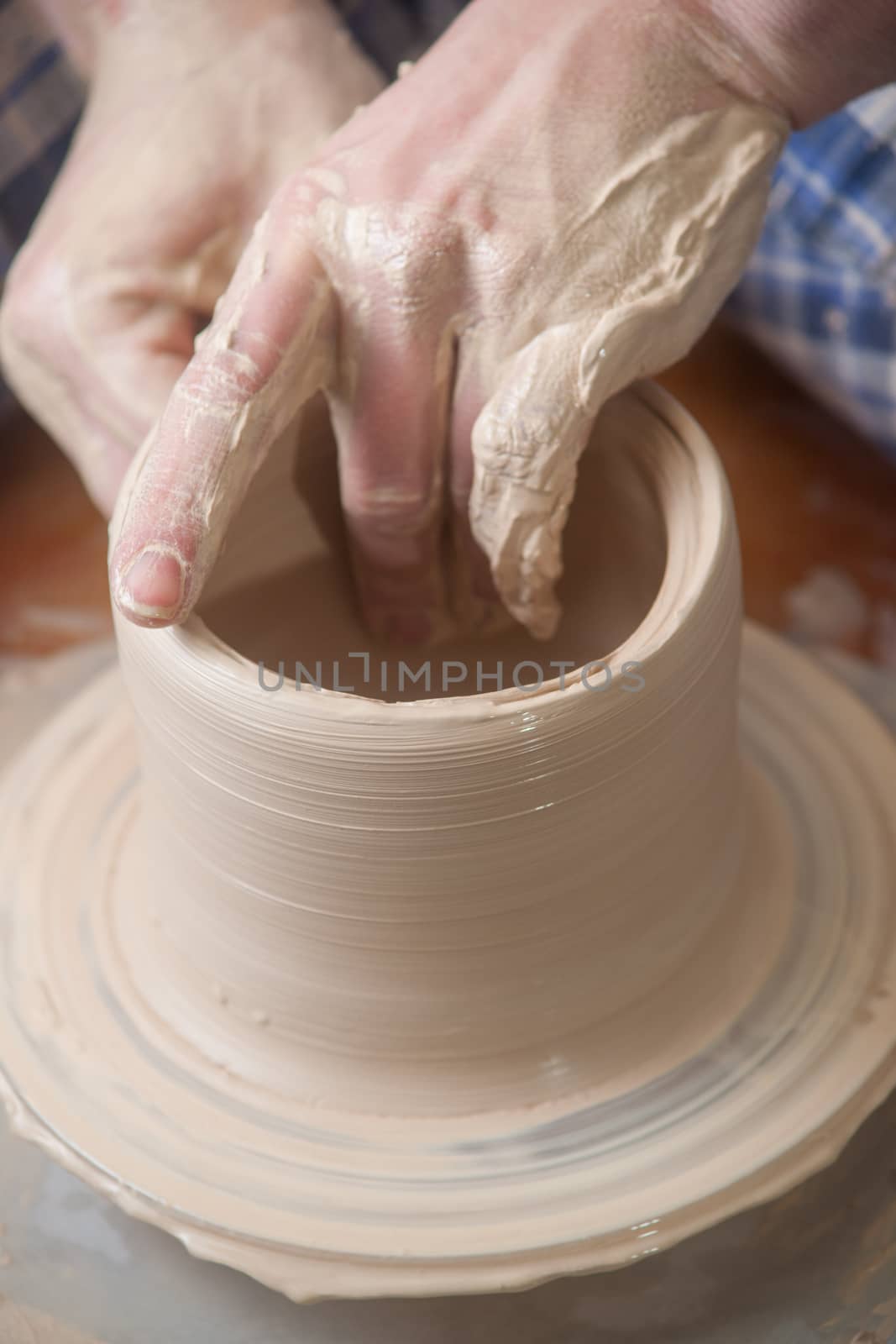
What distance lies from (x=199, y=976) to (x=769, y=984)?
0.42m

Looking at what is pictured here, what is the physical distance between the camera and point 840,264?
1598 mm

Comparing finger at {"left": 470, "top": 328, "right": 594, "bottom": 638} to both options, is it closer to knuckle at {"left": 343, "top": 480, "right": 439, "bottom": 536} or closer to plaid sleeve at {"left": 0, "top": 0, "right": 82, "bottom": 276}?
knuckle at {"left": 343, "top": 480, "right": 439, "bottom": 536}

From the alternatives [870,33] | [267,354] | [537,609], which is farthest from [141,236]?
[870,33]

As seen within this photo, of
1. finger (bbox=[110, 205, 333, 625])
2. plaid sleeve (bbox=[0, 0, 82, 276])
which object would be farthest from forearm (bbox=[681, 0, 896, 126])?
A: plaid sleeve (bbox=[0, 0, 82, 276])

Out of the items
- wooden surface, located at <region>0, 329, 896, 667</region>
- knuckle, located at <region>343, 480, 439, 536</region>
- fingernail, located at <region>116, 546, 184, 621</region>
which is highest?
fingernail, located at <region>116, 546, 184, 621</region>

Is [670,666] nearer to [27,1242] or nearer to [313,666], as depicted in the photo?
[313,666]

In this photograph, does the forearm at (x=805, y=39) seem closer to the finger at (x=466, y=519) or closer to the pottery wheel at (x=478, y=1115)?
the finger at (x=466, y=519)

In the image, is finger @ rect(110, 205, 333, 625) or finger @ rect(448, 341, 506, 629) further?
finger @ rect(448, 341, 506, 629)

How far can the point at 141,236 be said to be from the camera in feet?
4.03

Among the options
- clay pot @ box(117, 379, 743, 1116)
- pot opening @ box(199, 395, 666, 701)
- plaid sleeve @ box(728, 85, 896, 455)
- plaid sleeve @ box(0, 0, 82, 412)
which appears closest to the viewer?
Answer: clay pot @ box(117, 379, 743, 1116)

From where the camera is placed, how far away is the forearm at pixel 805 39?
3.14ft

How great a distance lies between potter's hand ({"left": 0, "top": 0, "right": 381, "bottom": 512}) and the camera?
1.22 meters

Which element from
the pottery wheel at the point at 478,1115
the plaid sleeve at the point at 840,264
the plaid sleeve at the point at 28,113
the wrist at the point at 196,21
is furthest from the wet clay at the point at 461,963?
the plaid sleeve at the point at 28,113

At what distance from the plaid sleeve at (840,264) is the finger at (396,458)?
739mm
